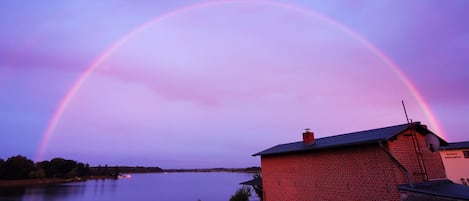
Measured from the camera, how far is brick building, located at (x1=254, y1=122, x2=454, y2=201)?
12.3 m

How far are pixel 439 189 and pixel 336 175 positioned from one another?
469 centimetres

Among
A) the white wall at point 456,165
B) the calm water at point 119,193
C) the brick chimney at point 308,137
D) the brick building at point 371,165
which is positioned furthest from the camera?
the calm water at point 119,193

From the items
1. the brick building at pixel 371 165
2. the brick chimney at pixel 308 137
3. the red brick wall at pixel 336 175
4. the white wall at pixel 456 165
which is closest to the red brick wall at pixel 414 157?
the brick building at pixel 371 165

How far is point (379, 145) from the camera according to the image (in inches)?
495

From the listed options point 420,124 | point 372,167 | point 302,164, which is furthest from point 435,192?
point 302,164

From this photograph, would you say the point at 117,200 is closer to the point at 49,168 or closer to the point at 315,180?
the point at 315,180

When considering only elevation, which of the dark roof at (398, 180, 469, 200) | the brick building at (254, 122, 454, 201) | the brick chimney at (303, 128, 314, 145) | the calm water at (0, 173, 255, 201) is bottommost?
the calm water at (0, 173, 255, 201)

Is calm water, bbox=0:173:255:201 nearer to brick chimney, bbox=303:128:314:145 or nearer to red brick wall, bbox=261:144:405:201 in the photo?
red brick wall, bbox=261:144:405:201

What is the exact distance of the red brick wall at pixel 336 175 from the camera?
1242cm

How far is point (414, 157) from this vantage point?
43.3ft

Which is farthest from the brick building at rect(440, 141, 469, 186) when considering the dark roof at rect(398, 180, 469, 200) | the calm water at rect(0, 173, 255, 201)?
the calm water at rect(0, 173, 255, 201)

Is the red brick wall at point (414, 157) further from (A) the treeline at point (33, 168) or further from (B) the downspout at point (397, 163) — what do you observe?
(A) the treeline at point (33, 168)

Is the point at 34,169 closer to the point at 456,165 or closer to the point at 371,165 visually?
the point at 371,165

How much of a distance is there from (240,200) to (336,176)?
12.3 metres
